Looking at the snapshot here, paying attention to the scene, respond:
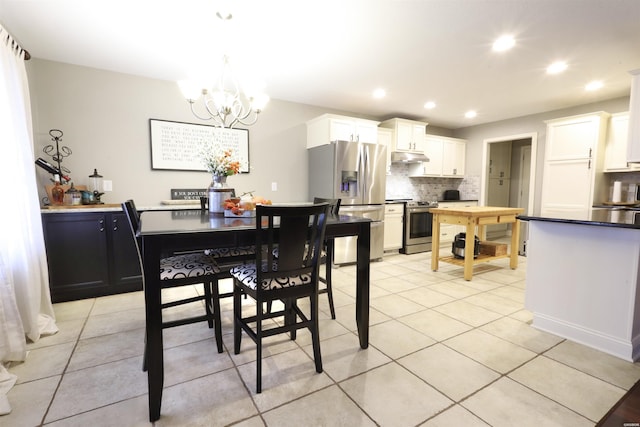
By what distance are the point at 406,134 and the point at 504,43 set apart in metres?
2.40

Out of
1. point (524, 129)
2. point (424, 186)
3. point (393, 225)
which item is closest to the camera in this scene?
point (393, 225)

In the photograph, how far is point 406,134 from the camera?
4.94 m

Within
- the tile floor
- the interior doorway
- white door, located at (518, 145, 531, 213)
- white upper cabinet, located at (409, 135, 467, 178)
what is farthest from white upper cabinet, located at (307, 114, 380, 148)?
white door, located at (518, 145, 531, 213)

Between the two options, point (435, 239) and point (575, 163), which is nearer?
point (435, 239)

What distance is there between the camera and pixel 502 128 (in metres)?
5.38

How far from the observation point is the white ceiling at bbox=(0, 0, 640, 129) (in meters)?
2.06

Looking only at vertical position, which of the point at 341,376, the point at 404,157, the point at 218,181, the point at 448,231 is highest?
the point at 404,157

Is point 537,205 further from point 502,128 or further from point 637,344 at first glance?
point 637,344

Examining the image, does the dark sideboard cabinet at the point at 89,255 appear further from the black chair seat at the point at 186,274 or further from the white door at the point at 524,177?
the white door at the point at 524,177

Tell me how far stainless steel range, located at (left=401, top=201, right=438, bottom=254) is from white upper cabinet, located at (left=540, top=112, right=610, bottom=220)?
1622 mm

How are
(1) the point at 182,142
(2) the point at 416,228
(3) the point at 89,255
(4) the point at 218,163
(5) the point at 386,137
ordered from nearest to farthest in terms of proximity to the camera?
(4) the point at 218,163
(3) the point at 89,255
(1) the point at 182,142
(5) the point at 386,137
(2) the point at 416,228

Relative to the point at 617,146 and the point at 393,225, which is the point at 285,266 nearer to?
the point at 393,225

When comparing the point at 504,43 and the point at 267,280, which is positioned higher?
the point at 504,43

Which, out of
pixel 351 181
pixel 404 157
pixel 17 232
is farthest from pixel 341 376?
pixel 404 157
